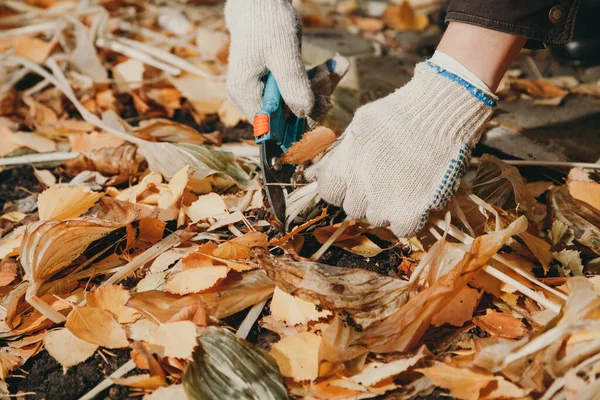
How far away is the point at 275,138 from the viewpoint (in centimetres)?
117

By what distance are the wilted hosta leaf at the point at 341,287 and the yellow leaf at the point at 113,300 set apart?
287mm

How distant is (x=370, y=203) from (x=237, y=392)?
18.3 inches

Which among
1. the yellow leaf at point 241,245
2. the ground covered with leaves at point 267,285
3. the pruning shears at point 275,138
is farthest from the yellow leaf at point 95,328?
the pruning shears at point 275,138

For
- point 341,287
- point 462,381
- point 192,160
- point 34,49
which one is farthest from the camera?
point 34,49

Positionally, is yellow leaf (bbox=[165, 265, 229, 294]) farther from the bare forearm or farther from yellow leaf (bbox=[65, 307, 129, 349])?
the bare forearm

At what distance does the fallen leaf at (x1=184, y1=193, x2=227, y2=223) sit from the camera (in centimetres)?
127

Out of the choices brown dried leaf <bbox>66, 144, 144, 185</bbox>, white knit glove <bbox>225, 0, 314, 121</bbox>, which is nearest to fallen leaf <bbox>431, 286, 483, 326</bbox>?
white knit glove <bbox>225, 0, 314, 121</bbox>

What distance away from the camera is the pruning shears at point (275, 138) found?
112 centimetres

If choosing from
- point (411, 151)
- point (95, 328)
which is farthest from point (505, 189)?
point (95, 328)

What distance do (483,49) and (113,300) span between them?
0.93m

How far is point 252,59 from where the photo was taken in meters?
1.24

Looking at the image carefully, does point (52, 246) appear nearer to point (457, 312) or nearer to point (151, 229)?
point (151, 229)

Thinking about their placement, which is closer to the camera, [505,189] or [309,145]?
[309,145]

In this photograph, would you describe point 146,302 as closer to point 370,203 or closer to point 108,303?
point 108,303
